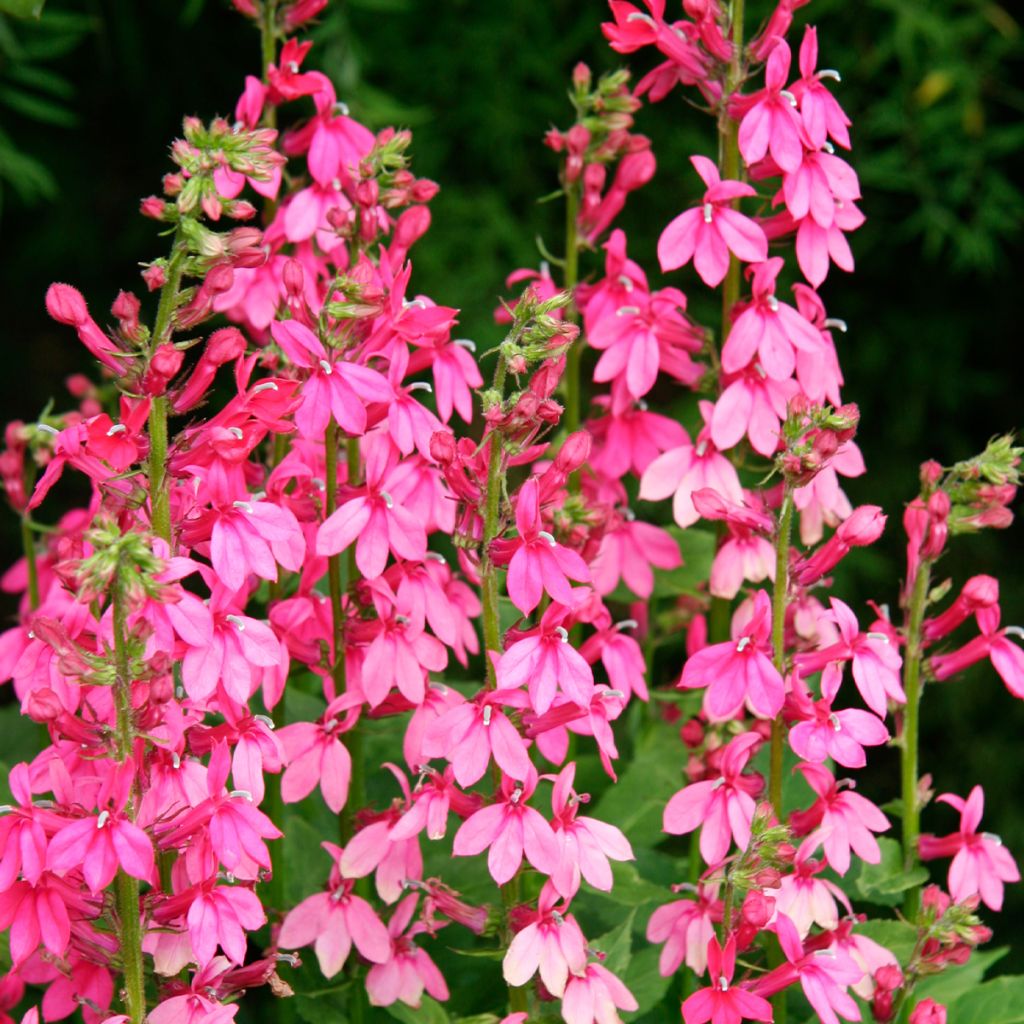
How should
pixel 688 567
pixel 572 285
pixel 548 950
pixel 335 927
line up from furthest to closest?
pixel 688 567 → pixel 572 285 → pixel 335 927 → pixel 548 950

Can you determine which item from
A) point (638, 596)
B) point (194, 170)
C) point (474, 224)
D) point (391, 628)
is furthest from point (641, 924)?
point (474, 224)

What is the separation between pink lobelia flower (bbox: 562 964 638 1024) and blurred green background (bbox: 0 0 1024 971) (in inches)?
49.9

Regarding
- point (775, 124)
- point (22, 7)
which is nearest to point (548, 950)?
point (775, 124)

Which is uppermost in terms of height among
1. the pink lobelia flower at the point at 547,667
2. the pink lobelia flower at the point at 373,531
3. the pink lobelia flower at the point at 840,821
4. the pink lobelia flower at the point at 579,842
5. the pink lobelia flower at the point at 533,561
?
the pink lobelia flower at the point at 533,561

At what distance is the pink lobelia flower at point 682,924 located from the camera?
3.63ft

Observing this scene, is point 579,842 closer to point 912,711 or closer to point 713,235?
point 912,711

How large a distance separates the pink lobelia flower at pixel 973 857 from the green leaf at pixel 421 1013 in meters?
0.38

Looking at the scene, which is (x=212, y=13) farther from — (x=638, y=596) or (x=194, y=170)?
(x=194, y=170)

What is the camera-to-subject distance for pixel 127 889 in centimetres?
88

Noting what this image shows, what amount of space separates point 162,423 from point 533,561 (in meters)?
0.24

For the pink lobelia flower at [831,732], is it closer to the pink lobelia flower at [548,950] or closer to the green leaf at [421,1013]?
the pink lobelia flower at [548,950]

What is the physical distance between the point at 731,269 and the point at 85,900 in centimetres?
68

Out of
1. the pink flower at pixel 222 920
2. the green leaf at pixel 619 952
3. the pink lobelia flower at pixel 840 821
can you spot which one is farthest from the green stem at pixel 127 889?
the pink lobelia flower at pixel 840 821

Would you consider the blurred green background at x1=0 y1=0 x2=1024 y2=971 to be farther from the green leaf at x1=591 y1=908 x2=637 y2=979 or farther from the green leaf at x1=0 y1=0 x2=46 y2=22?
the green leaf at x1=591 y1=908 x2=637 y2=979
